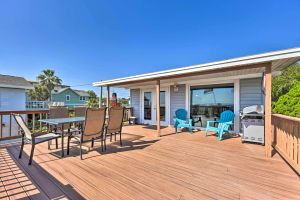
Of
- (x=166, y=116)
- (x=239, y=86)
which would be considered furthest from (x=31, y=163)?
(x=239, y=86)

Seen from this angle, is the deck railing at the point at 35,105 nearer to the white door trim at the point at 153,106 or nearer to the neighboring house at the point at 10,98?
the neighboring house at the point at 10,98

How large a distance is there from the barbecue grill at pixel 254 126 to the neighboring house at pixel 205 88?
101 cm

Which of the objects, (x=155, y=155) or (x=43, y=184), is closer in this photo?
(x=43, y=184)

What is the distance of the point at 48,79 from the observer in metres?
23.4

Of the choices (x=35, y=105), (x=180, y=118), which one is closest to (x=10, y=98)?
(x=35, y=105)

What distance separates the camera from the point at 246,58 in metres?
3.37

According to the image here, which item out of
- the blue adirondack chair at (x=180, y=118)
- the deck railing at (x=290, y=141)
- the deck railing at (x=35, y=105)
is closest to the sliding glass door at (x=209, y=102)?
the blue adirondack chair at (x=180, y=118)

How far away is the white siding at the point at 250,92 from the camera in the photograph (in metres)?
5.30

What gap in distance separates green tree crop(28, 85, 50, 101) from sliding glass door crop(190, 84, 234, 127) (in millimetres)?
23766

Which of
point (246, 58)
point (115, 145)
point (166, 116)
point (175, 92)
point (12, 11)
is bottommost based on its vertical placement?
point (115, 145)

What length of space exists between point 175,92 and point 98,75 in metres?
24.7

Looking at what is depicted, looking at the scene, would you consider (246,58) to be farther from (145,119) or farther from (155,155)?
(145,119)

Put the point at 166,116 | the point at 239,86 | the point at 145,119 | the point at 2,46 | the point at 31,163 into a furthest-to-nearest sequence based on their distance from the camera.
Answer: the point at 2,46 → the point at 145,119 → the point at 166,116 → the point at 239,86 → the point at 31,163

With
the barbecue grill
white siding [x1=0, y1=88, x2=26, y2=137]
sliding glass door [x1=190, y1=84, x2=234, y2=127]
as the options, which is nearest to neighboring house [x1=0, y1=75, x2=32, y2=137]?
white siding [x1=0, y1=88, x2=26, y2=137]
